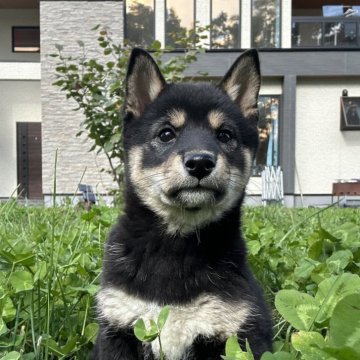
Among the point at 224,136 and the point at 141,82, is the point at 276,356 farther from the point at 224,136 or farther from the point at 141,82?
the point at 141,82

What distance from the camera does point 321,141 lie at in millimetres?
16875

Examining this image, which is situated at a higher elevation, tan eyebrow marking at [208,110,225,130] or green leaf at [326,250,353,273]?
tan eyebrow marking at [208,110,225,130]

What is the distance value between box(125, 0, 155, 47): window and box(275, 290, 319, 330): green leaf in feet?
50.5

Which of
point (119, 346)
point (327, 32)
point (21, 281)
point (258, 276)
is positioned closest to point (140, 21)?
point (327, 32)

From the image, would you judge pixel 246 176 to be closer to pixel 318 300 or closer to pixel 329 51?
pixel 318 300

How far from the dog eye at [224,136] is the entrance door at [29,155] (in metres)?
17.1

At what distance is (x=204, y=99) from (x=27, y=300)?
1117mm

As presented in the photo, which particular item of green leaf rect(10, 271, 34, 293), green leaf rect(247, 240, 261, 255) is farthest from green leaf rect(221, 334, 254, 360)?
green leaf rect(247, 240, 261, 255)

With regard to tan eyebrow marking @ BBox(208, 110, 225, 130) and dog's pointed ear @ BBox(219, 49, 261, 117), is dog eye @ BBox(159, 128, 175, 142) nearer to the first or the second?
tan eyebrow marking @ BBox(208, 110, 225, 130)

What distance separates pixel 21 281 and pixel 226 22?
15.6m

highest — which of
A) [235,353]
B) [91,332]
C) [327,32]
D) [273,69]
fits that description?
[327,32]

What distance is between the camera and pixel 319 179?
16.9m

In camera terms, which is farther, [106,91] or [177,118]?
[106,91]

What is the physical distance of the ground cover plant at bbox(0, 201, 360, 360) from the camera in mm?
1127
